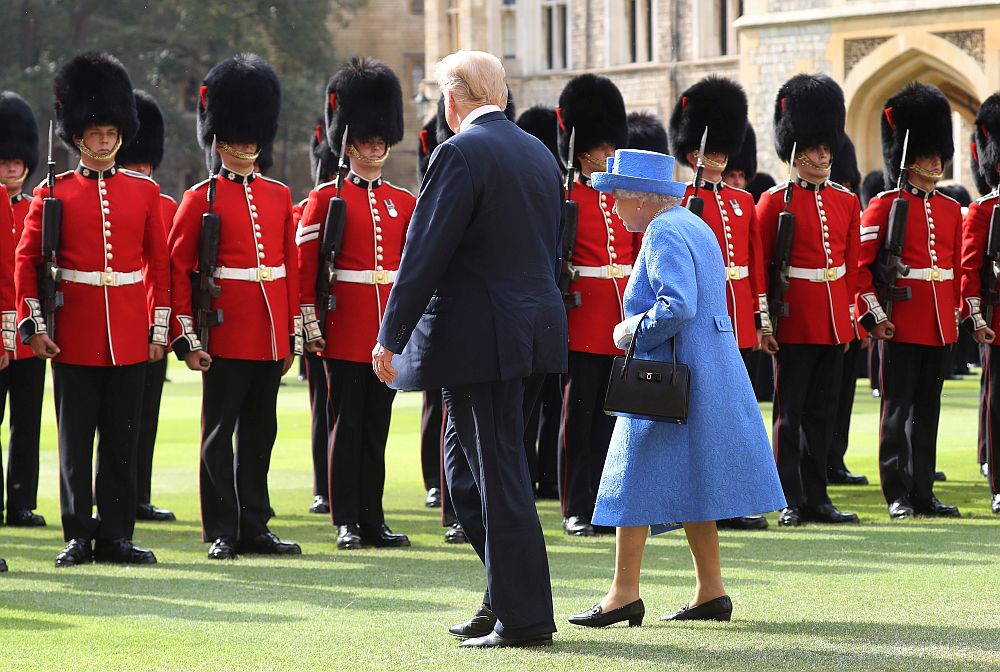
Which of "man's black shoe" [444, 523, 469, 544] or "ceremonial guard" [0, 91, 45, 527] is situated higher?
"ceremonial guard" [0, 91, 45, 527]

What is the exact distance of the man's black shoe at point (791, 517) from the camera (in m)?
7.96

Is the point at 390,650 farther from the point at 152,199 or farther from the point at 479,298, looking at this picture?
the point at 152,199

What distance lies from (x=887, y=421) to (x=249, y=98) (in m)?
3.18

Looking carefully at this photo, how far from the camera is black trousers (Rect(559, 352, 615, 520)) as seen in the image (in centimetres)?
775

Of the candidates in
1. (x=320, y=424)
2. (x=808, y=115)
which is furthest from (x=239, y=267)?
(x=808, y=115)

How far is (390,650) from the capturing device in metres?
5.10

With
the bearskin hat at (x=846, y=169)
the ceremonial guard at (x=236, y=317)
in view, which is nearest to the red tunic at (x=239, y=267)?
the ceremonial guard at (x=236, y=317)

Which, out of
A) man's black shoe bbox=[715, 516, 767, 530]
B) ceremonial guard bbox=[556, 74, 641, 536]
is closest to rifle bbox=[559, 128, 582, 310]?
ceremonial guard bbox=[556, 74, 641, 536]

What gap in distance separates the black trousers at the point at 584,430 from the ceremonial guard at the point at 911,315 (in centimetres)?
A: 128

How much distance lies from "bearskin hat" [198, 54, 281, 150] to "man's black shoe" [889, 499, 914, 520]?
317 centimetres

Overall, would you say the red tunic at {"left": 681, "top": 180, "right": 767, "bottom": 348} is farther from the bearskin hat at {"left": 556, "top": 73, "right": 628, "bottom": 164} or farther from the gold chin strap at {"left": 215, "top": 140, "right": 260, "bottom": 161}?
the gold chin strap at {"left": 215, "top": 140, "right": 260, "bottom": 161}

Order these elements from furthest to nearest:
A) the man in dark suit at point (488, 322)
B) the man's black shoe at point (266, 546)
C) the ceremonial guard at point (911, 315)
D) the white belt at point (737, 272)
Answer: the ceremonial guard at point (911, 315) → the white belt at point (737, 272) → the man's black shoe at point (266, 546) → the man in dark suit at point (488, 322)

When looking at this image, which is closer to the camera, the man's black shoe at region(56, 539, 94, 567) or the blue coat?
the blue coat

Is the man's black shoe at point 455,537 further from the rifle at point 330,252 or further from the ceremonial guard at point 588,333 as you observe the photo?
the rifle at point 330,252
